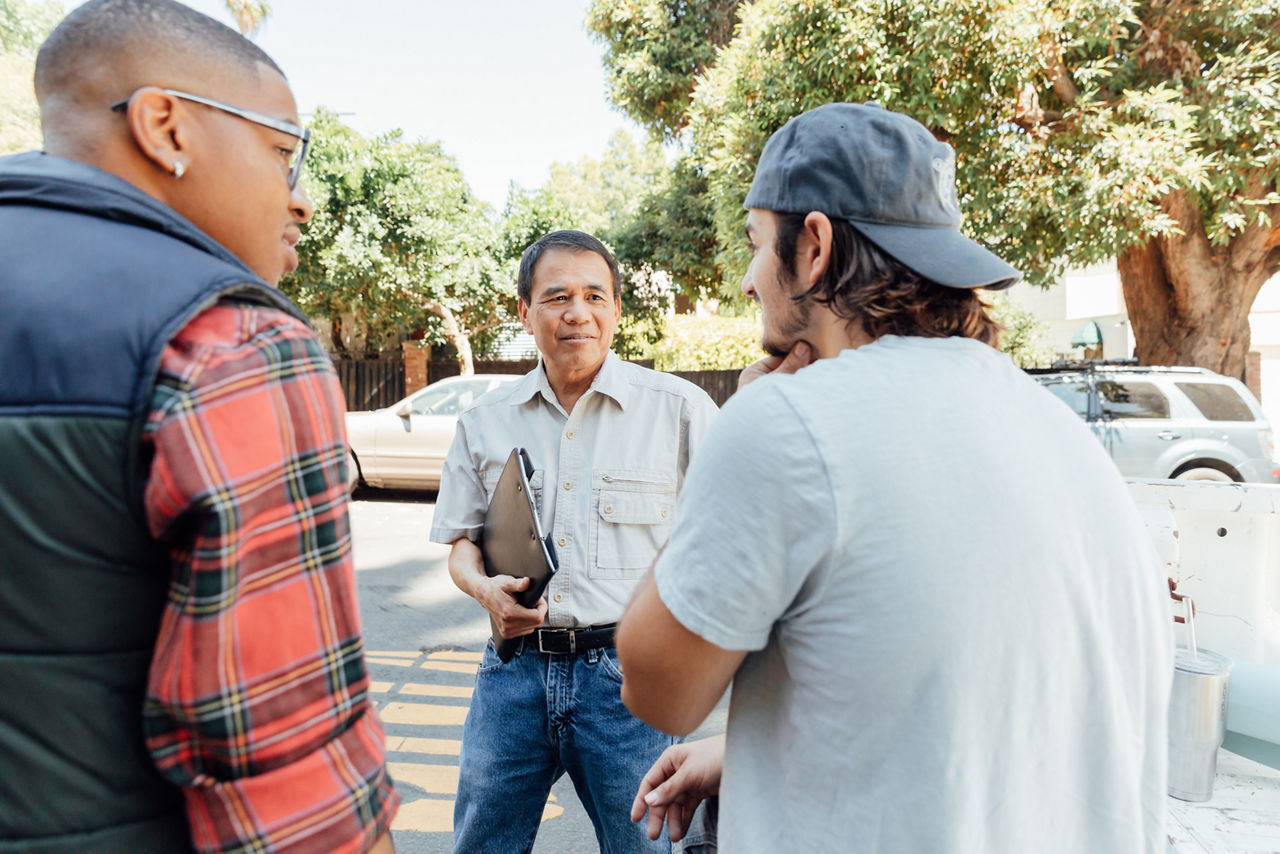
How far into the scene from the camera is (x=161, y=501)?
2.66 ft

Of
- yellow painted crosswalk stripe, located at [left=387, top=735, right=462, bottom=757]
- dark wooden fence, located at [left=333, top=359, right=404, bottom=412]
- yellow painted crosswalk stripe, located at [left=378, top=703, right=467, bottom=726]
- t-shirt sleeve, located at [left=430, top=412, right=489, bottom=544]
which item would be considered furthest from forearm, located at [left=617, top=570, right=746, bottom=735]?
dark wooden fence, located at [left=333, top=359, right=404, bottom=412]

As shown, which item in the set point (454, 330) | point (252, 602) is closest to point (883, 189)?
point (252, 602)

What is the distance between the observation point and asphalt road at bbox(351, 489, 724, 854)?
133 inches

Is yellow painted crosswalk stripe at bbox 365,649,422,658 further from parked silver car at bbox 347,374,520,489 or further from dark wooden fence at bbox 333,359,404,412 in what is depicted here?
dark wooden fence at bbox 333,359,404,412

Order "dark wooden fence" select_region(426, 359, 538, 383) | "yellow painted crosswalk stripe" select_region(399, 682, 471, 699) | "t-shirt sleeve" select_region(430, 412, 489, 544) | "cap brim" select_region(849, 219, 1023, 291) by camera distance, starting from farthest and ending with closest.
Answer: "dark wooden fence" select_region(426, 359, 538, 383) < "yellow painted crosswalk stripe" select_region(399, 682, 471, 699) < "t-shirt sleeve" select_region(430, 412, 489, 544) < "cap brim" select_region(849, 219, 1023, 291)

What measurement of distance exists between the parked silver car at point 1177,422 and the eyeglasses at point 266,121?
9.47m

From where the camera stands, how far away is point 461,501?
2348 mm

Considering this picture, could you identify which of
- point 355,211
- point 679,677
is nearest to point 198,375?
point 679,677

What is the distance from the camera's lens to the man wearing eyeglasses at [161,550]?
2.69 ft

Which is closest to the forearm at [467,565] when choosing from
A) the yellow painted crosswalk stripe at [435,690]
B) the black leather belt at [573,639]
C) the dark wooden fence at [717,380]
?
the black leather belt at [573,639]

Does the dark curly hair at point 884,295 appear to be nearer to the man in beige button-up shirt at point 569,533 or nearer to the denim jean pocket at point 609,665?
the man in beige button-up shirt at point 569,533

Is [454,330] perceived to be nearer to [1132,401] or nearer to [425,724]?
[1132,401]

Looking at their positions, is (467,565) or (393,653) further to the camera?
(393,653)

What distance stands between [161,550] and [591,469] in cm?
145
